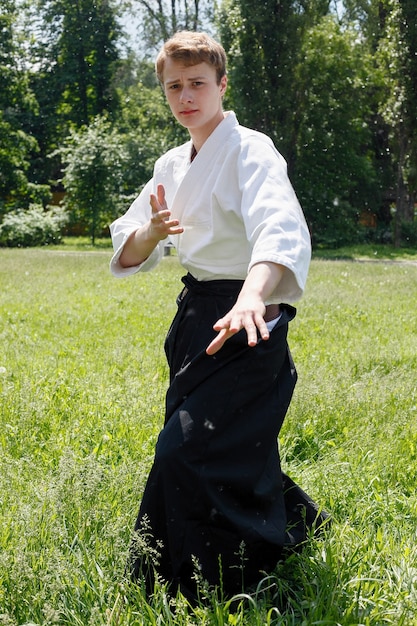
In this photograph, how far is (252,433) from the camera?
245 cm

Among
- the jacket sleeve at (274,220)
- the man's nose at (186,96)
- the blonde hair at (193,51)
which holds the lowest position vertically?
the jacket sleeve at (274,220)

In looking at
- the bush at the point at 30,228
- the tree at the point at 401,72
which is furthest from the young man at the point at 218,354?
the bush at the point at 30,228

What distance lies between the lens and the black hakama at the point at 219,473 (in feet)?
7.91

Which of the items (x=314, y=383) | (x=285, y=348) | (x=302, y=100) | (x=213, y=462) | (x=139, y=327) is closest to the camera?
(x=213, y=462)

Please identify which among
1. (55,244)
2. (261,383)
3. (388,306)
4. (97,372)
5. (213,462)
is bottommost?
(55,244)

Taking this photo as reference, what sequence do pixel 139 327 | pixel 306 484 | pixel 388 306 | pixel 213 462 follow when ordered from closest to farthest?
pixel 213 462
pixel 306 484
pixel 139 327
pixel 388 306

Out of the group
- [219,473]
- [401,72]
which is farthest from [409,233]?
[219,473]

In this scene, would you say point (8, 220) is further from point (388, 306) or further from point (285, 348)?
point (285, 348)

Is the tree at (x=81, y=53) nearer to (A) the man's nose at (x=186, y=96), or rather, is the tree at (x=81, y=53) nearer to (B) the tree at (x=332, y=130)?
(B) the tree at (x=332, y=130)

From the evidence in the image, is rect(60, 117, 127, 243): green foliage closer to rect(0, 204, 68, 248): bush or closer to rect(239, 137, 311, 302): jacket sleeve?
rect(0, 204, 68, 248): bush

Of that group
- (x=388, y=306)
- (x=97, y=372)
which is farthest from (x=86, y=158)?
(x=97, y=372)

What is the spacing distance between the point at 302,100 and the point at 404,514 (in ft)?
81.2

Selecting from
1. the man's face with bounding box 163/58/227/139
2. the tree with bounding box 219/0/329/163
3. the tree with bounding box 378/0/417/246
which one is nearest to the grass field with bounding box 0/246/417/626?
the man's face with bounding box 163/58/227/139

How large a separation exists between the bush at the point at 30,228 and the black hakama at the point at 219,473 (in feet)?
82.7
